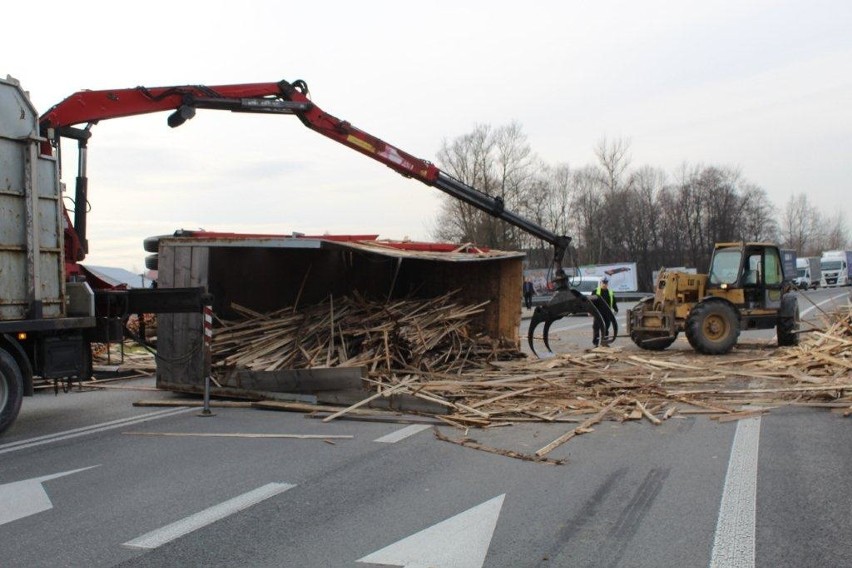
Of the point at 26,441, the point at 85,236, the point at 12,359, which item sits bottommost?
the point at 26,441

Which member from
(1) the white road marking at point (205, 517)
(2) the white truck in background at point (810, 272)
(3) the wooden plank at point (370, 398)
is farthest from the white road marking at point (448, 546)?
(2) the white truck in background at point (810, 272)

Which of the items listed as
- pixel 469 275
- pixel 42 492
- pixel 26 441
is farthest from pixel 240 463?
pixel 469 275

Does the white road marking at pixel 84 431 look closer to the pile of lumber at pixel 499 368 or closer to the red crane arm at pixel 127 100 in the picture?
the pile of lumber at pixel 499 368

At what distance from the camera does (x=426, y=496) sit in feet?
19.7

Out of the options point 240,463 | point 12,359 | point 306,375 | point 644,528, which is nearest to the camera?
point 644,528

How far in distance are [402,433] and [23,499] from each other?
3958 mm

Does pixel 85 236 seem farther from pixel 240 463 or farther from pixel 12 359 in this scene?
pixel 240 463

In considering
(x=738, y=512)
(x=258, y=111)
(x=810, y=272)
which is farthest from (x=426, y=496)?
(x=810, y=272)

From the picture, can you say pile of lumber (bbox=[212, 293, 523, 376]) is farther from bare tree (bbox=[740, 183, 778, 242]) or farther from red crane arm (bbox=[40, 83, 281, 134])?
bare tree (bbox=[740, 183, 778, 242])

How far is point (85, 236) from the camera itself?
10.0m

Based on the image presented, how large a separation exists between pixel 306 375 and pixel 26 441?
360cm

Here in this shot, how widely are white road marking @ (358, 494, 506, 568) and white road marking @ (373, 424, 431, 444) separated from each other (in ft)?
9.11

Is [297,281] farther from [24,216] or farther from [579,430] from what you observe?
[579,430]

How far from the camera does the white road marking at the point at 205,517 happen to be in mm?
5035
